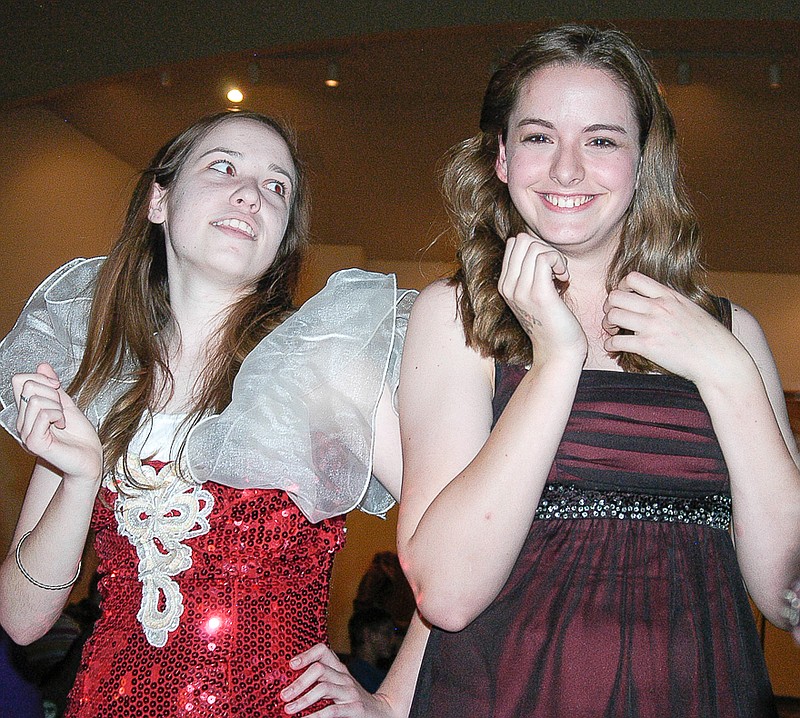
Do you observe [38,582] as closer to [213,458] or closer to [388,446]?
[213,458]

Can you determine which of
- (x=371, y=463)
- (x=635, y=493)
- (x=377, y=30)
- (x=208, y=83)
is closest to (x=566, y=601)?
(x=635, y=493)

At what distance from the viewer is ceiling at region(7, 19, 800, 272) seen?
195 inches

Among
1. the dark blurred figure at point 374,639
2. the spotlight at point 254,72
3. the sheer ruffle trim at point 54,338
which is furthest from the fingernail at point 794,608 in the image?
the spotlight at point 254,72

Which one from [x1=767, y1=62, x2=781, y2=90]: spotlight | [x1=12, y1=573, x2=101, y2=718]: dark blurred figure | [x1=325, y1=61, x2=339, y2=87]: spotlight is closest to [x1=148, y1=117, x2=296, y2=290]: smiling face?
[x1=12, y1=573, x2=101, y2=718]: dark blurred figure

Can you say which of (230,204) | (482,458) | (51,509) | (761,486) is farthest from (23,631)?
(761,486)

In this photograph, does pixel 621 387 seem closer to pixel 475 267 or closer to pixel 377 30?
pixel 475 267

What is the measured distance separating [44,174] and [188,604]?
15.9ft

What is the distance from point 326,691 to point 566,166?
0.89 m

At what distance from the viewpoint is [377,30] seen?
4.47 meters

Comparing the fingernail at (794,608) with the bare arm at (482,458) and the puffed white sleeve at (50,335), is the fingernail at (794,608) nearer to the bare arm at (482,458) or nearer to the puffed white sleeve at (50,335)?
the bare arm at (482,458)

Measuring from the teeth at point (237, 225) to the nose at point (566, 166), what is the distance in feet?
2.05

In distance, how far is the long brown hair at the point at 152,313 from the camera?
1.86m

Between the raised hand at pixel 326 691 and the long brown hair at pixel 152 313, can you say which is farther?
the long brown hair at pixel 152 313

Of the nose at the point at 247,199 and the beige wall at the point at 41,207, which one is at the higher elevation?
the beige wall at the point at 41,207
